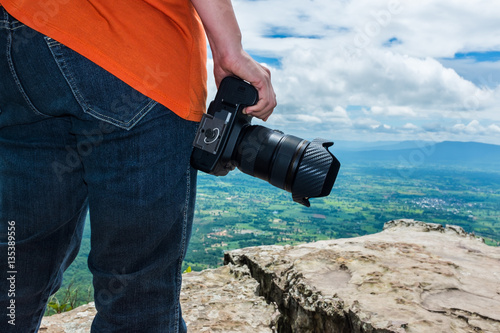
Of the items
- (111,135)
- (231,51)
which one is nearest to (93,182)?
(111,135)

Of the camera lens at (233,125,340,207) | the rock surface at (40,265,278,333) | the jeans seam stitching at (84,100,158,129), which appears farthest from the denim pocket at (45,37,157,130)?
the rock surface at (40,265,278,333)

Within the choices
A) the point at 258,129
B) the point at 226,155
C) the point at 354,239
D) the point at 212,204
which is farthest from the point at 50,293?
the point at 212,204

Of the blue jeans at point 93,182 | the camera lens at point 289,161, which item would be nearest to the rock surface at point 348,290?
the camera lens at point 289,161

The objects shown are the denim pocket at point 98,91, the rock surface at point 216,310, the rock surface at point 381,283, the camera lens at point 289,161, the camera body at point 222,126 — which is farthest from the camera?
the rock surface at point 216,310

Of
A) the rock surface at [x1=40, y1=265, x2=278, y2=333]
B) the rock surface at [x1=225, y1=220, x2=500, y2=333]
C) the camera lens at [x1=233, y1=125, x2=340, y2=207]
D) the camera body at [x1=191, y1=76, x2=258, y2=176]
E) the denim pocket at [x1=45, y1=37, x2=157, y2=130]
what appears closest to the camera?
the denim pocket at [x1=45, y1=37, x2=157, y2=130]

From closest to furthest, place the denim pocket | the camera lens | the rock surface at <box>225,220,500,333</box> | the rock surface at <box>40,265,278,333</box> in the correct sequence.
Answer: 1. the denim pocket
2. the camera lens
3. the rock surface at <box>225,220,500,333</box>
4. the rock surface at <box>40,265,278,333</box>

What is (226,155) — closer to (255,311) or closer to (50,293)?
(50,293)

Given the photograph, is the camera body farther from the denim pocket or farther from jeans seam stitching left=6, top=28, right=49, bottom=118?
jeans seam stitching left=6, top=28, right=49, bottom=118

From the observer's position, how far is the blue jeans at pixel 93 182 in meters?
0.90

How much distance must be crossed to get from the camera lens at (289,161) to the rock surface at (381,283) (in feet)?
2.41

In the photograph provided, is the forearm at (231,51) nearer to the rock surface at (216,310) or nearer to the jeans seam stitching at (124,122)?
the jeans seam stitching at (124,122)

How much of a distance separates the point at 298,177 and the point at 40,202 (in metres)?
0.74

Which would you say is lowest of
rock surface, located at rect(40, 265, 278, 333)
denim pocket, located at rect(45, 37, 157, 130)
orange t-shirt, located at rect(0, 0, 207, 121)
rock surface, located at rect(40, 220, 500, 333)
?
rock surface, located at rect(40, 265, 278, 333)

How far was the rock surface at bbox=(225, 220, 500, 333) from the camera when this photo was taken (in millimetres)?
1583
